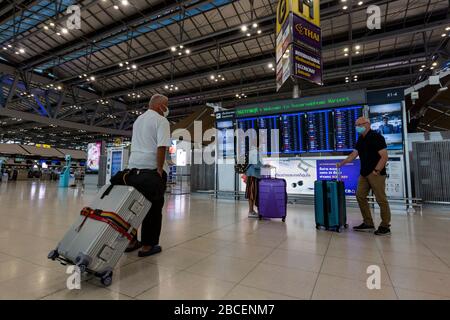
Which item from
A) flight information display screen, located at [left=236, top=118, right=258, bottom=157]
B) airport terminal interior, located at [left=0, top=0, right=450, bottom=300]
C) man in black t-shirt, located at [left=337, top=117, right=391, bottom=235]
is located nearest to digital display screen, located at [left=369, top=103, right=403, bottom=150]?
airport terminal interior, located at [left=0, top=0, right=450, bottom=300]

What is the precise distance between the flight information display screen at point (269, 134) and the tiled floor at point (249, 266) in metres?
3.59

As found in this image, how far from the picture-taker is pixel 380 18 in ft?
28.3

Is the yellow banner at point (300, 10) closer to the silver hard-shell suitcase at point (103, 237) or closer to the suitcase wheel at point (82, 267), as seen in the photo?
the silver hard-shell suitcase at point (103, 237)

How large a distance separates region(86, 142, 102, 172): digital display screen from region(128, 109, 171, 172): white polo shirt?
490 inches

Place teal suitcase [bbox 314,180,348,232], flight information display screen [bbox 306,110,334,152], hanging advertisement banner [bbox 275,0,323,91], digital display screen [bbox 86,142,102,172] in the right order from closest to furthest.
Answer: teal suitcase [bbox 314,180,348,232]
hanging advertisement banner [bbox 275,0,323,91]
flight information display screen [bbox 306,110,334,152]
digital display screen [bbox 86,142,102,172]

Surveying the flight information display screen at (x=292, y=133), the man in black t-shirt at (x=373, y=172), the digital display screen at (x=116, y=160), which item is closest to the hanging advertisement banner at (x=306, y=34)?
the flight information display screen at (x=292, y=133)

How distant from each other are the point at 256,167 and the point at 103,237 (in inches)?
133

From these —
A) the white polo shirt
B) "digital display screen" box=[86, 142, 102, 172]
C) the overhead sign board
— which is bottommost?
the white polo shirt

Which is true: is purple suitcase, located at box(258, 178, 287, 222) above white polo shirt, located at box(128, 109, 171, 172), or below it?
below

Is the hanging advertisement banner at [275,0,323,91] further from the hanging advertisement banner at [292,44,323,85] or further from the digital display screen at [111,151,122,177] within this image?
the digital display screen at [111,151,122,177]

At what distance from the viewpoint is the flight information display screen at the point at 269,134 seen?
6.71 metres

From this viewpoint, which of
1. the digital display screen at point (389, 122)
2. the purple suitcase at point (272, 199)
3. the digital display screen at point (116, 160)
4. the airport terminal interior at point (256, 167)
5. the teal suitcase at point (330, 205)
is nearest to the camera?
the airport terminal interior at point (256, 167)

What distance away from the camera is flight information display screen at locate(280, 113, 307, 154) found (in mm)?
6418

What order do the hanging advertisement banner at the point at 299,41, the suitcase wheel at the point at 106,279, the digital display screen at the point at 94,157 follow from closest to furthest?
the suitcase wheel at the point at 106,279 → the hanging advertisement banner at the point at 299,41 → the digital display screen at the point at 94,157
